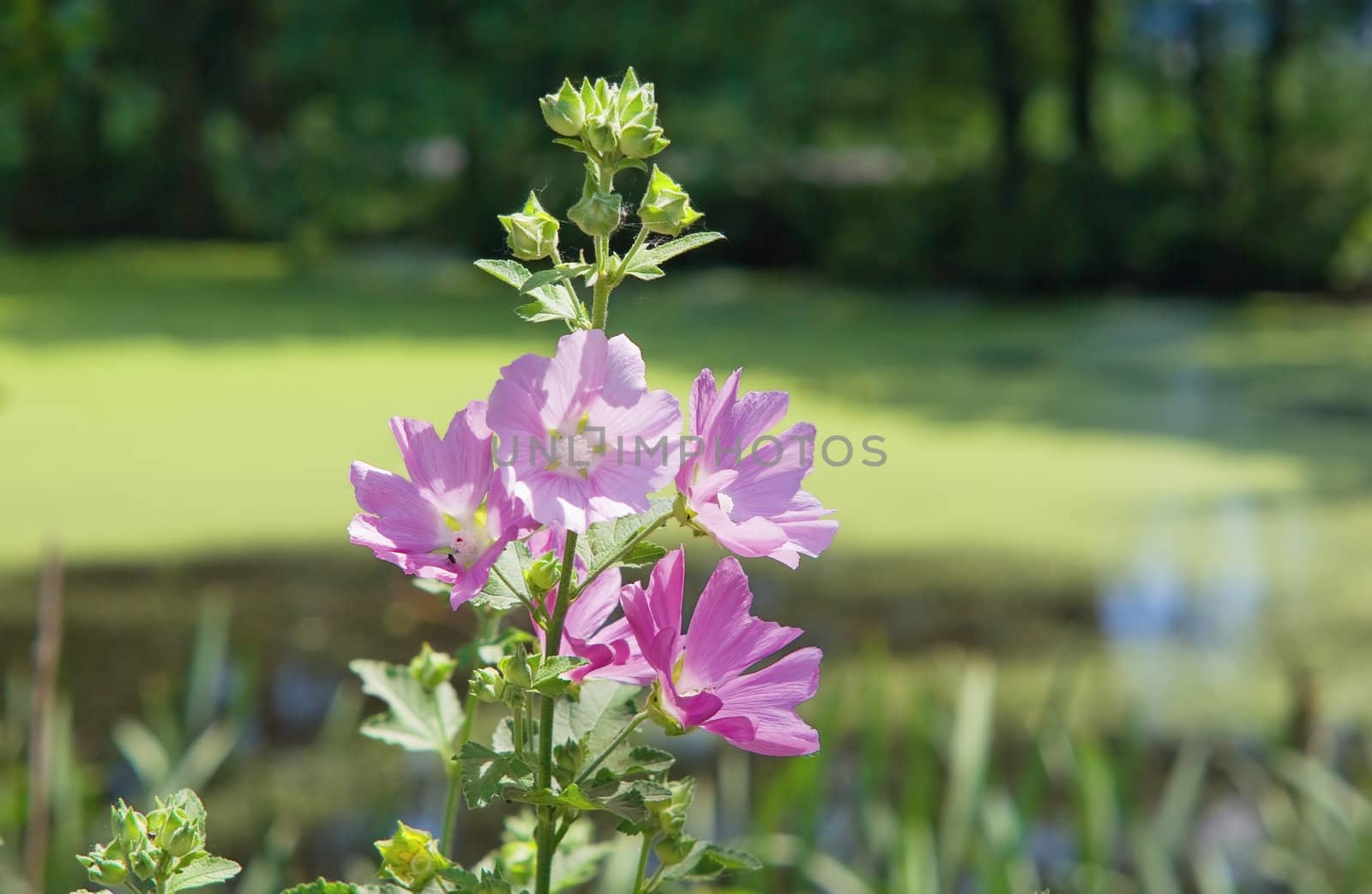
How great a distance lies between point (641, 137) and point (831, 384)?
5739 millimetres

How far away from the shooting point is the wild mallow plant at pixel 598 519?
393mm

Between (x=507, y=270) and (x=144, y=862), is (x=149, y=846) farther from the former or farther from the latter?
(x=507, y=270)

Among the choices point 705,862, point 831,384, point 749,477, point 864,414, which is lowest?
point 705,862

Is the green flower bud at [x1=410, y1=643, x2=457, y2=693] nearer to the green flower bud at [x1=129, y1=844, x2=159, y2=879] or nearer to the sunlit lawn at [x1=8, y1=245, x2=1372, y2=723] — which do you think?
the green flower bud at [x1=129, y1=844, x2=159, y2=879]

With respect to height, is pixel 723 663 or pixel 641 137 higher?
pixel 641 137

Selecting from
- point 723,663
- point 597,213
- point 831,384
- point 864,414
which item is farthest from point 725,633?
point 831,384

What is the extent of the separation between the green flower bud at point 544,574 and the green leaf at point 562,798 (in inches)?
1.9

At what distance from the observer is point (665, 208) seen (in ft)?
1.36

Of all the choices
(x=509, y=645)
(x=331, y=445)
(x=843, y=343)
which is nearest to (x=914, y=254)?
(x=843, y=343)

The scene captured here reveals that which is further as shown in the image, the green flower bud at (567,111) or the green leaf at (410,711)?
the green leaf at (410,711)

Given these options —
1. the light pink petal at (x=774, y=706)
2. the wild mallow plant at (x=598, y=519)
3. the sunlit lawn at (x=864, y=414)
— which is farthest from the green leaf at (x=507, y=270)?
the sunlit lawn at (x=864, y=414)

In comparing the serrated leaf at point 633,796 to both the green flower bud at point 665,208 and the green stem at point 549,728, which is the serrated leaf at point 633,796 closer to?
the green stem at point 549,728

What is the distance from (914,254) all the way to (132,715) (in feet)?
22.0

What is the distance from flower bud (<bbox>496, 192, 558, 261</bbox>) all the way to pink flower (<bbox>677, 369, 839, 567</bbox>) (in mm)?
51
